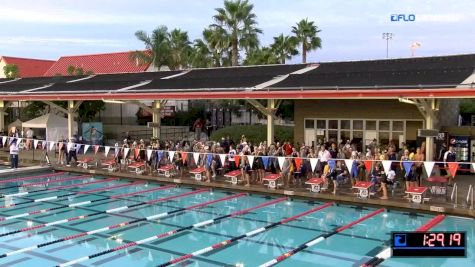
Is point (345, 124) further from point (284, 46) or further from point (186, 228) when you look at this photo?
point (284, 46)

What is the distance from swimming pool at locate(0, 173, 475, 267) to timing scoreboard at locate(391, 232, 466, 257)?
4843 mm

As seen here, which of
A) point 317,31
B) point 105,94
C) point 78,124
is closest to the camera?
point 105,94

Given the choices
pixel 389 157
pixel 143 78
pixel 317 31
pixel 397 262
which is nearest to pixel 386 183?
pixel 389 157

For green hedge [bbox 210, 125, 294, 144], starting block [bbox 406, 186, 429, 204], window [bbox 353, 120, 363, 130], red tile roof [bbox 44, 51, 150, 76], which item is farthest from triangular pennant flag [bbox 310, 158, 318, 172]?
red tile roof [bbox 44, 51, 150, 76]

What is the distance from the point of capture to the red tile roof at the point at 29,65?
52072 millimetres

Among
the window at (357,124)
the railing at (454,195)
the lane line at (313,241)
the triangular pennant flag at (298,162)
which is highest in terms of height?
the window at (357,124)

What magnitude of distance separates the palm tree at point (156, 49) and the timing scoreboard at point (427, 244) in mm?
35246

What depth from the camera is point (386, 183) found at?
1384 cm

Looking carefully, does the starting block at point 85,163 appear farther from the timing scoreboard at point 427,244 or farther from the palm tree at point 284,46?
the palm tree at point 284,46

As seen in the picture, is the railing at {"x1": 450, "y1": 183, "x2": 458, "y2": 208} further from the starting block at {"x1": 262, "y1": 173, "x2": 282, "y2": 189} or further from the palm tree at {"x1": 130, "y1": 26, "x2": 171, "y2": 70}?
the palm tree at {"x1": 130, "y1": 26, "x2": 171, "y2": 70}

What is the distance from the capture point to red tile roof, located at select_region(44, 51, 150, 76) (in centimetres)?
4191

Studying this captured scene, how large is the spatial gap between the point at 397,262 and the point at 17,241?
26.4ft

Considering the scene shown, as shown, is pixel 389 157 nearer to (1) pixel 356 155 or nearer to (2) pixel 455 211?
(1) pixel 356 155

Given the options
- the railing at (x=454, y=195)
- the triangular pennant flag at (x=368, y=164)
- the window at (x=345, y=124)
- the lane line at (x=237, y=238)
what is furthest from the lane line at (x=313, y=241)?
the window at (x=345, y=124)
